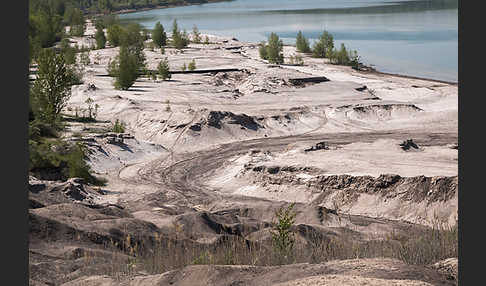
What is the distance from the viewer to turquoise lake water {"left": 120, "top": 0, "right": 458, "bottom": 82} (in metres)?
65.9

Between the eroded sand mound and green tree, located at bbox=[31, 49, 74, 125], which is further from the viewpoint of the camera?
green tree, located at bbox=[31, 49, 74, 125]

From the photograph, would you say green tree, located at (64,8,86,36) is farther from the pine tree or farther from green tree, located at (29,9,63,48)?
the pine tree

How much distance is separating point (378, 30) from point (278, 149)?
64.3 meters

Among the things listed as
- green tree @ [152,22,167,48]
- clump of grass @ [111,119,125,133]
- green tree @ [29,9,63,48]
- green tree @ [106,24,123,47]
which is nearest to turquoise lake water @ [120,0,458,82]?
green tree @ [152,22,167,48]

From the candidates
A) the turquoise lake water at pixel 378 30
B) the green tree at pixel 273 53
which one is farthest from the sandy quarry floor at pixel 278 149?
the turquoise lake water at pixel 378 30

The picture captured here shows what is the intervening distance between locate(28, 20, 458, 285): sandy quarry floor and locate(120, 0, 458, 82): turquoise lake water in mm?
9351

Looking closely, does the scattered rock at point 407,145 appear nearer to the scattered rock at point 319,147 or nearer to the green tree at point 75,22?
the scattered rock at point 319,147

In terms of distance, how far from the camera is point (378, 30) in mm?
93250

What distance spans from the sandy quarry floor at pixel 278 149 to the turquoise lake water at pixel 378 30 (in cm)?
935

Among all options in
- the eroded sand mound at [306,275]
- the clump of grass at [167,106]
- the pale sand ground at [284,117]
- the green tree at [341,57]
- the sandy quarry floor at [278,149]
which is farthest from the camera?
the green tree at [341,57]

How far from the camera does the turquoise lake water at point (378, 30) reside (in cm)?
6588

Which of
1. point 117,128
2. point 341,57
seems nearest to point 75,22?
point 341,57

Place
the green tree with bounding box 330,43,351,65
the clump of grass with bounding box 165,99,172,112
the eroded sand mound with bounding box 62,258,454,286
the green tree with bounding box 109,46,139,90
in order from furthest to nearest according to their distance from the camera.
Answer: the green tree with bounding box 330,43,351,65, the green tree with bounding box 109,46,139,90, the clump of grass with bounding box 165,99,172,112, the eroded sand mound with bounding box 62,258,454,286

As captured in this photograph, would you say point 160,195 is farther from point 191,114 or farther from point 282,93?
point 282,93
